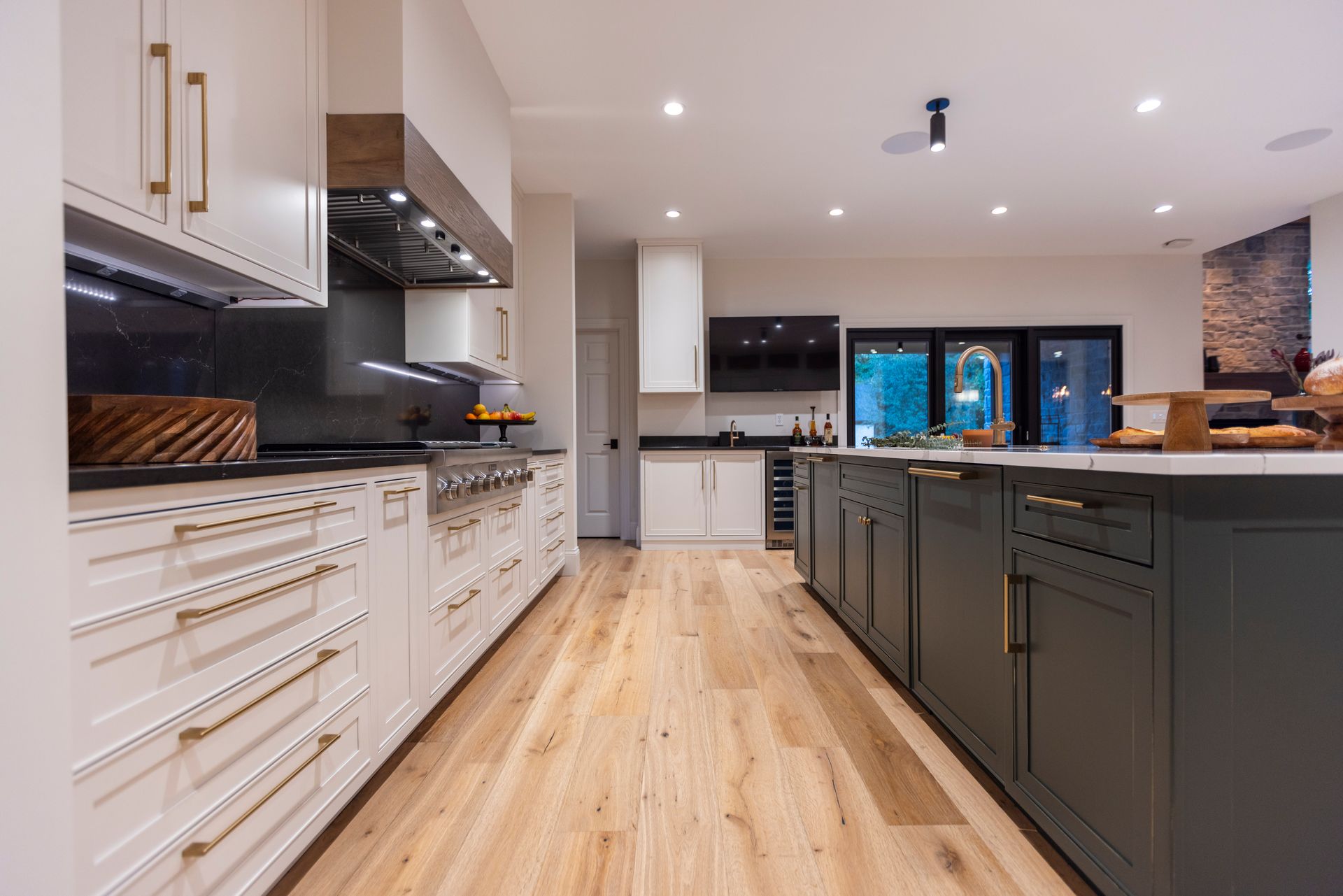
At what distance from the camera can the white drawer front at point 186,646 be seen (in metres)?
0.75

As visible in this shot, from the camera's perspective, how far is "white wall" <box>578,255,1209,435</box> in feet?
18.2

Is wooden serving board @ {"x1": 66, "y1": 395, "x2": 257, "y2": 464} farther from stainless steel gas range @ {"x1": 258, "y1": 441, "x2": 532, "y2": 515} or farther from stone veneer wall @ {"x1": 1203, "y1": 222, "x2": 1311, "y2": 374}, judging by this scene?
stone veneer wall @ {"x1": 1203, "y1": 222, "x2": 1311, "y2": 374}

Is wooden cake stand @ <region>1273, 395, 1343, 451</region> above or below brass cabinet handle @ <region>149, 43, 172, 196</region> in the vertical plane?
below

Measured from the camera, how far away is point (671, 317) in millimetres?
5066

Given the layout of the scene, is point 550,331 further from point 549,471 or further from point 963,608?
point 963,608

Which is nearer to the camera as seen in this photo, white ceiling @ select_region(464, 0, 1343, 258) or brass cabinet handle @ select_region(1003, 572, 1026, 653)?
brass cabinet handle @ select_region(1003, 572, 1026, 653)

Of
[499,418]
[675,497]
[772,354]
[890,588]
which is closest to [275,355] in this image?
[499,418]

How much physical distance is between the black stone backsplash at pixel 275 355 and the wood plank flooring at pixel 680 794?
117 centimetres

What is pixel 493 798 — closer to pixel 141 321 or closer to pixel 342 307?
pixel 141 321

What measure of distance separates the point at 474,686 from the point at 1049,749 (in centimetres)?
181

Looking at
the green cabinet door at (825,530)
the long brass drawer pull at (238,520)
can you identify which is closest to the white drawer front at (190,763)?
the long brass drawer pull at (238,520)

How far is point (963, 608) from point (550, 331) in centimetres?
Result: 322

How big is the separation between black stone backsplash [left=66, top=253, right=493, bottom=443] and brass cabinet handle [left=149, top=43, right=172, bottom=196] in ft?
1.12

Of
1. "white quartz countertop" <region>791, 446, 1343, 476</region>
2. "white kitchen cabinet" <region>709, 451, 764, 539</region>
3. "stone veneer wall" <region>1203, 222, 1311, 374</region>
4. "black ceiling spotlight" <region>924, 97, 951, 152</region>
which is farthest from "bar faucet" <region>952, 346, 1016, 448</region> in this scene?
"stone veneer wall" <region>1203, 222, 1311, 374</region>
